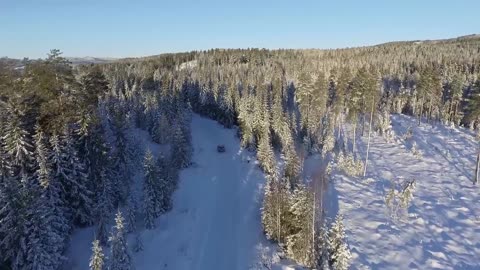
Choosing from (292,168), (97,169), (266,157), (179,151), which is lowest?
(179,151)

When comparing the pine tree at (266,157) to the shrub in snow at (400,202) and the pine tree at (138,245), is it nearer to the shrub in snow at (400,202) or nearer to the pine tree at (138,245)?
the shrub in snow at (400,202)

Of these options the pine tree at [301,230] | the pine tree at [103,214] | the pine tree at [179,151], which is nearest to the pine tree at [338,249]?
the pine tree at [301,230]

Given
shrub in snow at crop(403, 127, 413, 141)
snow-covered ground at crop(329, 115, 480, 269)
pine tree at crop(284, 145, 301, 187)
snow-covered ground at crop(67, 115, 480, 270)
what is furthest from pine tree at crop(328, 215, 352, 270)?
shrub in snow at crop(403, 127, 413, 141)

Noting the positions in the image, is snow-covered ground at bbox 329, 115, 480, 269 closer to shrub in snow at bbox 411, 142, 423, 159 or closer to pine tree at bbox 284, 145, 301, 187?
shrub in snow at bbox 411, 142, 423, 159

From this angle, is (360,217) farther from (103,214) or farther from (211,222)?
(103,214)

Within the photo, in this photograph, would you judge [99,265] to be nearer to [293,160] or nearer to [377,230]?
[377,230]

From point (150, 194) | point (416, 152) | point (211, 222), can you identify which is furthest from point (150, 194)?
point (416, 152)
